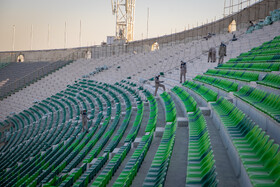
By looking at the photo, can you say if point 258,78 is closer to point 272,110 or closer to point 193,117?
point 193,117

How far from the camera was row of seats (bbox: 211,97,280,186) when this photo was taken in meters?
2.68

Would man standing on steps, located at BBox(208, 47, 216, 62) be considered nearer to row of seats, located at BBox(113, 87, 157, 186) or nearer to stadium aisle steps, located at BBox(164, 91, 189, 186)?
row of seats, located at BBox(113, 87, 157, 186)

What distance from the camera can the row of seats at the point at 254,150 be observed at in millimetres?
2681

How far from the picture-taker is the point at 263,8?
19438 millimetres

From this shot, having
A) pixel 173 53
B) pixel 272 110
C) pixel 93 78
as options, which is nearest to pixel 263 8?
pixel 173 53

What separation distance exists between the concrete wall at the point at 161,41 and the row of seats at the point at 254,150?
16.4m

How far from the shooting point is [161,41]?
28.8 meters

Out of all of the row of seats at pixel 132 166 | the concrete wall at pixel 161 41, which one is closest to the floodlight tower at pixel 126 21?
the concrete wall at pixel 161 41

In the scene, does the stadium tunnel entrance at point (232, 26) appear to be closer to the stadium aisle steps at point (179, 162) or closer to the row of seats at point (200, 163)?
the stadium aisle steps at point (179, 162)

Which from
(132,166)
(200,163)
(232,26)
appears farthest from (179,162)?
(232,26)

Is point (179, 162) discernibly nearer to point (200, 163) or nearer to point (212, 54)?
point (200, 163)

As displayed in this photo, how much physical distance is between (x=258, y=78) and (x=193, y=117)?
7.45 feet

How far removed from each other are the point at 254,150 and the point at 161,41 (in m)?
26.0

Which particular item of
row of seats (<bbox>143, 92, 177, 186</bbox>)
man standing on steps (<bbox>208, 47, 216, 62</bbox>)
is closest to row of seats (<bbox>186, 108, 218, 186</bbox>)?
row of seats (<bbox>143, 92, 177, 186</bbox>)
